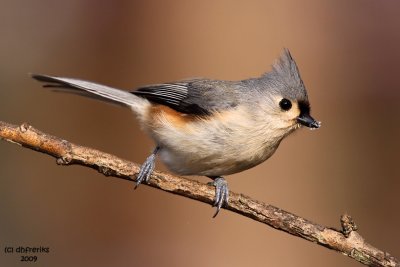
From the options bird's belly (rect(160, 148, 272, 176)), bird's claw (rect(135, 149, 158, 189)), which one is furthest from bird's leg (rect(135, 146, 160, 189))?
bird's belly (rect(160, 148, 272, 176))

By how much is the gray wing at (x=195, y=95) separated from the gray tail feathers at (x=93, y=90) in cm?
7

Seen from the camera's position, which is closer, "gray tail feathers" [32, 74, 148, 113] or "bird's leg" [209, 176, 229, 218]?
"bird's leg" [209, 176, 229, 218]

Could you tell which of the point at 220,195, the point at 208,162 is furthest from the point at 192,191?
the point at 208,162

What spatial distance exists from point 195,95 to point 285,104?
634 mm

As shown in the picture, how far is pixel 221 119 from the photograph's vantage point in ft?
11.5

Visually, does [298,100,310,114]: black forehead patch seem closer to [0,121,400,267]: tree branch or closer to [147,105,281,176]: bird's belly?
[147,105,281,176]: bird's belly

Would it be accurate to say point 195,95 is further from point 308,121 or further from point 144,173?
point 144,173

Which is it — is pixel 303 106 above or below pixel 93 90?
below

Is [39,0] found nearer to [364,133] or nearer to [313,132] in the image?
[313,132]

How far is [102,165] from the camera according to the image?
288 centimetres

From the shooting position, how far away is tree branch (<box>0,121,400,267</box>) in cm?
282

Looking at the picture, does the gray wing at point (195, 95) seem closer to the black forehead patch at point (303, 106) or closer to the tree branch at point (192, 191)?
the black forehead patch at point (303, 106)

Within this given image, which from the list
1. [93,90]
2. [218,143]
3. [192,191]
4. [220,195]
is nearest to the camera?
[192,191]

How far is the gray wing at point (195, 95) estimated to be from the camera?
3.64 m
